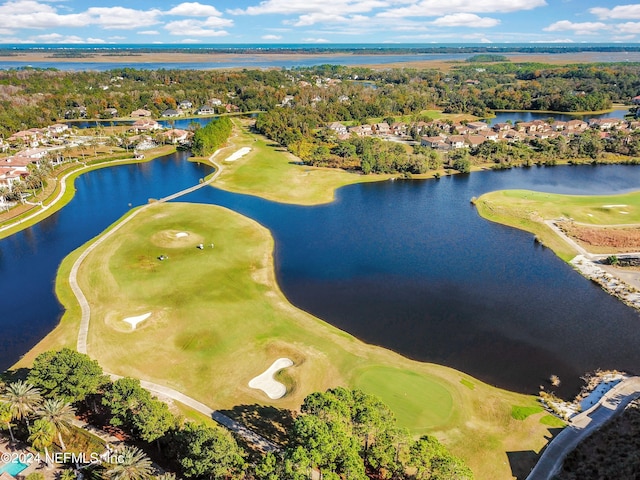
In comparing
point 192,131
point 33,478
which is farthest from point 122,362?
point 192,131

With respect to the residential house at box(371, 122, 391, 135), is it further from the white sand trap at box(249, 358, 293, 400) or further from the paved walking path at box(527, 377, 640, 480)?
the paved walking path at box(527, 377, 640, 480)

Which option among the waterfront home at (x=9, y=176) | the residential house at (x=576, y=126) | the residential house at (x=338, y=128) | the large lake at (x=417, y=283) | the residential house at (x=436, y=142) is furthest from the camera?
the residential house at (x=338, y=128)

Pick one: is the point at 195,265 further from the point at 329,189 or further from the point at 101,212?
the point at 329,189

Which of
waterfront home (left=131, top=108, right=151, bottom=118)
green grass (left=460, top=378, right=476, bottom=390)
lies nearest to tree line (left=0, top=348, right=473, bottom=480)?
green grass (left=460, top=378, right=476, bottom=390)

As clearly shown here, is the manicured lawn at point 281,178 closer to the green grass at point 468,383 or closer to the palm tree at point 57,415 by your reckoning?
the green grass at point 468,383

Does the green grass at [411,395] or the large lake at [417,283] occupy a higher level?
the large lake at [417,283]

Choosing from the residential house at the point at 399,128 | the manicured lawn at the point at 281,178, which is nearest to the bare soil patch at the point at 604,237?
the manicured lawn at the point at 281,178
